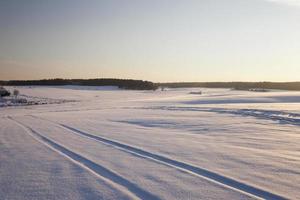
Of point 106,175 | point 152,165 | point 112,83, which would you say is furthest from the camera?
point 112,83

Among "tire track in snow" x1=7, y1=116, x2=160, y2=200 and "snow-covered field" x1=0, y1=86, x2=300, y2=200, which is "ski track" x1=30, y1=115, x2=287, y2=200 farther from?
"tire track in snow" x1=7, y1=116, x2=160, y2=200

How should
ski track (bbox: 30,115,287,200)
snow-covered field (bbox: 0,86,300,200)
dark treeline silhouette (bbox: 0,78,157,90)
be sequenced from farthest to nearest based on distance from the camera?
dark treeline silhouette (bbox: 0,78,157,90) < snow-covered field (bbox: 0,86,300,200) < ski track (bbox: 30,115,287,200)

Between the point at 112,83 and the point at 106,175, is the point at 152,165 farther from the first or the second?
the point at 112,83

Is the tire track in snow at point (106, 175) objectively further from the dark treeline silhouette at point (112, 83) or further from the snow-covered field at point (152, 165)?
the dark treeline silhouette at point (112, 83)

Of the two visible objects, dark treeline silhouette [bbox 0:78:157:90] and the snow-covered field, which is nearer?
the snow-covered field

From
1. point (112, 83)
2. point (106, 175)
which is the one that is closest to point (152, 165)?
point (106, 175)

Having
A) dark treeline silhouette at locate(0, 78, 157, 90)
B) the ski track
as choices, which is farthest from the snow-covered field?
dark treeline silhouette at locate(0, 78, 157, 90)

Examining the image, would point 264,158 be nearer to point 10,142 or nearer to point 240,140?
point 240,140

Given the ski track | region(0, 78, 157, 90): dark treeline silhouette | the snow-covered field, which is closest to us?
the ski track

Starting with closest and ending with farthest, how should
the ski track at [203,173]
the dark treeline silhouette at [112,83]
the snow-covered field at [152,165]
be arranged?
the ski track at [203,173]
the snow-covered field at [152,165]
the dark treeline silhouette at [112,83]

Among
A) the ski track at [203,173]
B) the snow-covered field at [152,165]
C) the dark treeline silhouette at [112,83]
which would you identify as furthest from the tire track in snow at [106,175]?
the dark treeline silhouette at [112,83]

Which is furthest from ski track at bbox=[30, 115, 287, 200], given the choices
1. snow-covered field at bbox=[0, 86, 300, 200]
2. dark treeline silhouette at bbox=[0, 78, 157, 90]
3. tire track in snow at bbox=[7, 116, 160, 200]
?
dark treeline silhouette at bbox=[0, 78, 157, 90]

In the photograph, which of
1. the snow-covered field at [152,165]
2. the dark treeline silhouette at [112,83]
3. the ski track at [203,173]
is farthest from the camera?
the dark treeline silhouette at [112,83]

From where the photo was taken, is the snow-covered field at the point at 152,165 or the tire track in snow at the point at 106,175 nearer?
the tire track in snow at the point at 106,175
